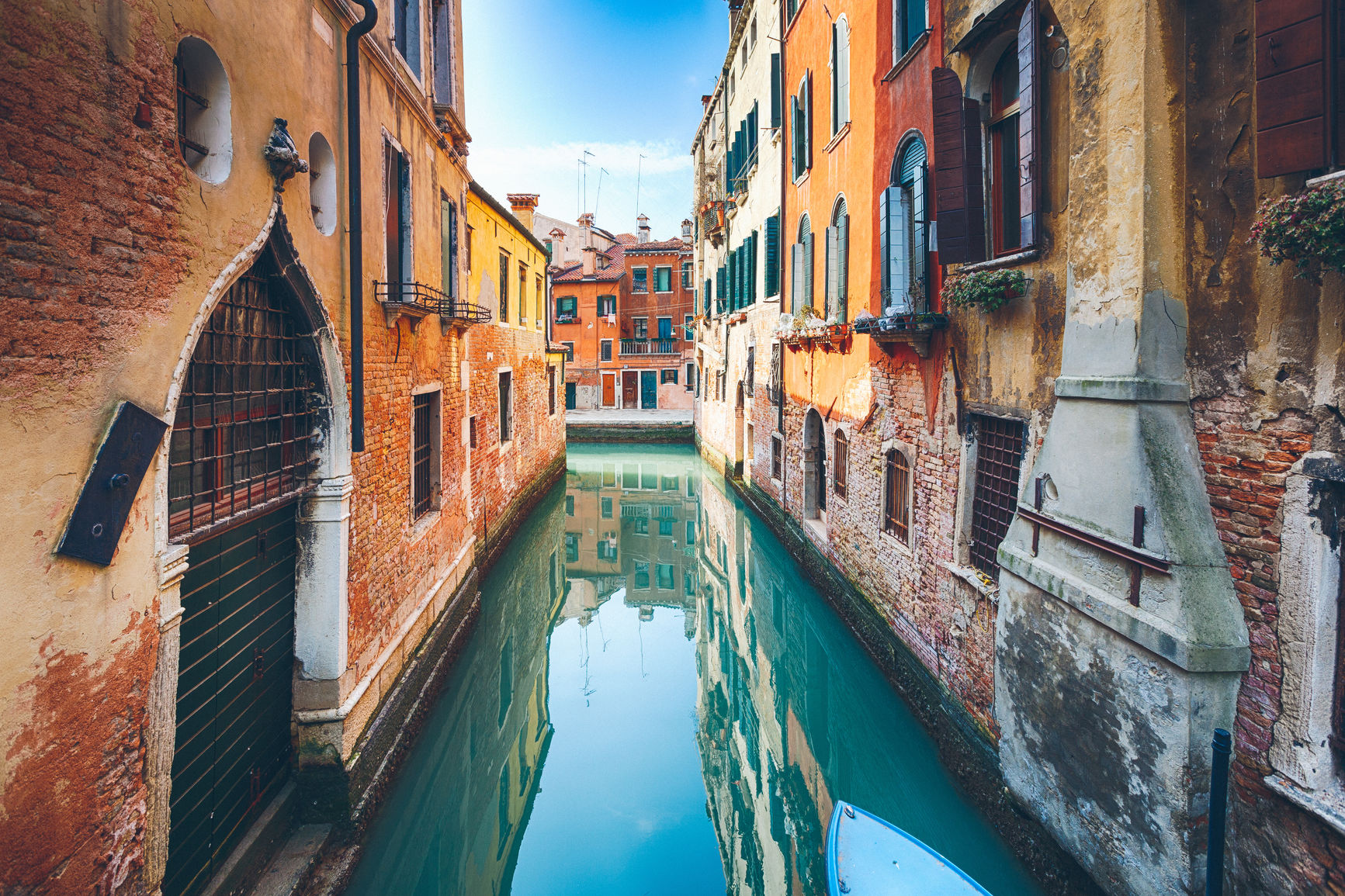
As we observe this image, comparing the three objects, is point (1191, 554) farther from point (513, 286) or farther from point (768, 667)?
point (513, 286)

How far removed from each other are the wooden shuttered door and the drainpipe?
4.97 metres

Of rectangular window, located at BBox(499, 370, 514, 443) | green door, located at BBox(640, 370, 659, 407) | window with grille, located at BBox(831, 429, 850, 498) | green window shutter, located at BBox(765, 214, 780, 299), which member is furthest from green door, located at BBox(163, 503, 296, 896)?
green door, located at BBox(640, 370, 659, 407)

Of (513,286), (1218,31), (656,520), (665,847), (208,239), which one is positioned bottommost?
(665,847)

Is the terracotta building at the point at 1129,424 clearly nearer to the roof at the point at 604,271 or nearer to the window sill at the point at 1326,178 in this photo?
the window sill at the point at 1326,178

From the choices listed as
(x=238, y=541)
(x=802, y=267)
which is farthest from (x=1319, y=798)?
(x=802, y=267)

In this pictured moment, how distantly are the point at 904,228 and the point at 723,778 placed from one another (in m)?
5.07

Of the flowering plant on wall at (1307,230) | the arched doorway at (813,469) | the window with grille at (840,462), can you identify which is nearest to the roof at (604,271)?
the arched doorway at (813,469)

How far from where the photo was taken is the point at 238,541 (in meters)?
3.80

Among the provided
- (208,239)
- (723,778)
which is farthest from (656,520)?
(208,239)

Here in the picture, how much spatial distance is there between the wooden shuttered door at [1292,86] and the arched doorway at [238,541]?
15.0 feet

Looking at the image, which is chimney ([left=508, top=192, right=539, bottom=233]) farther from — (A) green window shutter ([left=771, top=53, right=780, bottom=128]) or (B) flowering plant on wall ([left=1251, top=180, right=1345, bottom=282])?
(B) flowering plant on wall ([left=1251, top=180, right=1345, bottom=282])

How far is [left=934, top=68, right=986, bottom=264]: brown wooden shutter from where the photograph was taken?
500cm

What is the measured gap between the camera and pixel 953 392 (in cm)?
555

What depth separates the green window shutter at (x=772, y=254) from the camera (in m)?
12.4
